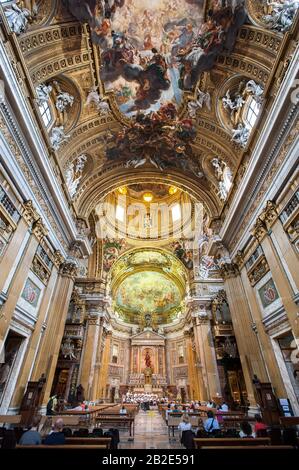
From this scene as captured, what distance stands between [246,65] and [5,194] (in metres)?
10.2

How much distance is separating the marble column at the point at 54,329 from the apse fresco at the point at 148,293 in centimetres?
1865

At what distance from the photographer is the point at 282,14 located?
707 centimetres

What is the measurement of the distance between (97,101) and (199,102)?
491cm

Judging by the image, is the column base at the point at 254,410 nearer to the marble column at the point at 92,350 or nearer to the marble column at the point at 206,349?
the marble column at the point at 206,349

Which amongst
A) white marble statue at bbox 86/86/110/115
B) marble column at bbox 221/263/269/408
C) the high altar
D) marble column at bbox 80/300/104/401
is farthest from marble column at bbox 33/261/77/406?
the high altar

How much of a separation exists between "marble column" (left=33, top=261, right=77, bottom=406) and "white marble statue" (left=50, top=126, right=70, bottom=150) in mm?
5700

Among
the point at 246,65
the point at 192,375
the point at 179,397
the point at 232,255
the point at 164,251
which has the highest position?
the point at 164,251

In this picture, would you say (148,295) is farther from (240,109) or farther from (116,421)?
(240,109)

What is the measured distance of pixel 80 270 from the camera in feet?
72.1

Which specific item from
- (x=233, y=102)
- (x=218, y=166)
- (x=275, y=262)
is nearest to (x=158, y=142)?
(x=218, y=166)

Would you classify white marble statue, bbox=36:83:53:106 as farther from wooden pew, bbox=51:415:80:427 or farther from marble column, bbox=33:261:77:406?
wooden pew, bbox=51:415:80:427

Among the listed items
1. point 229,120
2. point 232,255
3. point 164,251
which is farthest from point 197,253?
point 229,120

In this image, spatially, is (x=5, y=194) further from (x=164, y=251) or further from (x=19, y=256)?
(x=164, y=251)

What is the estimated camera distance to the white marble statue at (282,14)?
6883mm
